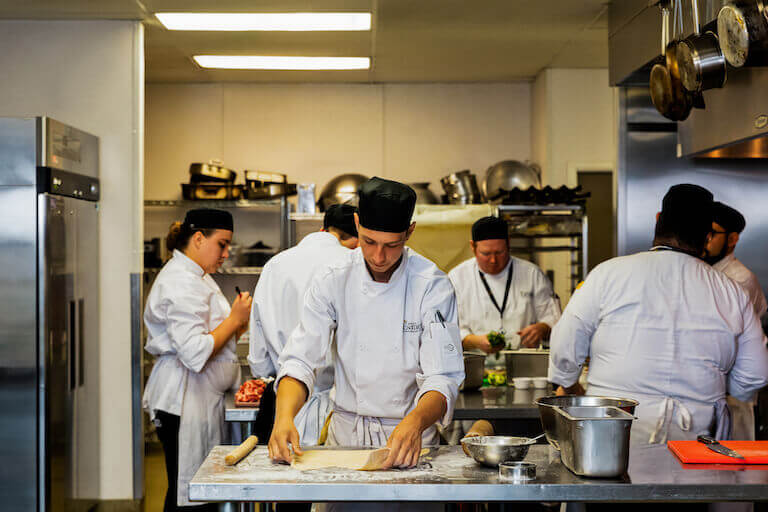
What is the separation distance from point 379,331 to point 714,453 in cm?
96

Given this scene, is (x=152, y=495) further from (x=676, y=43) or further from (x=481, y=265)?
(x=676, y=43)

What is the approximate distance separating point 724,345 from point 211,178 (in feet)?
14.2

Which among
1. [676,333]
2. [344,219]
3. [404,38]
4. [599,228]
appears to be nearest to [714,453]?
[676,333]

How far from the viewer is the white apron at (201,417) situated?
372 cm

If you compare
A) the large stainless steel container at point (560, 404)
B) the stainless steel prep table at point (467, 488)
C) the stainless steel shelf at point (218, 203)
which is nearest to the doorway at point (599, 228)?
the stainless steel shelf at point (218, 203)

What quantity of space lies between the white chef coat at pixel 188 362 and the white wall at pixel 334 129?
306 centimetres

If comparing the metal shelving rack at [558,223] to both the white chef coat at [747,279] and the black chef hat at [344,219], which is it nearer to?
the white chef coat at [747,279]

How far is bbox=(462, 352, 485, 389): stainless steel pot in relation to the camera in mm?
3455

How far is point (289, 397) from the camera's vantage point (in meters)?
2.16

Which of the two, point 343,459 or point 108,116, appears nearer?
point 343,459

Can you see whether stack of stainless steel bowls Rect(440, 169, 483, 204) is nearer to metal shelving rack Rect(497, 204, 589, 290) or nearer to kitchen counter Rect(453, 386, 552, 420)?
metal shelving rack Rect(497, 204, 589, 290)

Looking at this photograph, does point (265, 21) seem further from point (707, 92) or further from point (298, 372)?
point (298, 372)

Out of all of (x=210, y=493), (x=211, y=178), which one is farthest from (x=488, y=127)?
(x=210, y=493)

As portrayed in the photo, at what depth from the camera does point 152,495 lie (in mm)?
4934
